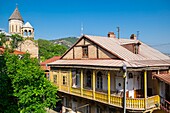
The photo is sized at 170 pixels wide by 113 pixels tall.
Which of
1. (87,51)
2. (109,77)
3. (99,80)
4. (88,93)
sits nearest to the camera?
(109,77)

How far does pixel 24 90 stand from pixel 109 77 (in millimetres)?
7648

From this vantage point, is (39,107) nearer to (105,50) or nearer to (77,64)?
(77,64)

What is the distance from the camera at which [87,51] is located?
2197 centimetres

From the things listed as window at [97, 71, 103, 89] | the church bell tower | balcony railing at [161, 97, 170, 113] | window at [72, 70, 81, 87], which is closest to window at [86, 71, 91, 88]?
window at [72, 70, 81, 87]

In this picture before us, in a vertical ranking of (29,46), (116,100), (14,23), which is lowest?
(116,100)

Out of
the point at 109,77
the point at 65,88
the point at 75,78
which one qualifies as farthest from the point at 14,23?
the point at 109,77

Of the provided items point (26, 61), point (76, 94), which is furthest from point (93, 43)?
point (26, 61)

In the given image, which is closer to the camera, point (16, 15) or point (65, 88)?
point (65, 88)

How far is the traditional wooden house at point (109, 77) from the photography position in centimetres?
1551

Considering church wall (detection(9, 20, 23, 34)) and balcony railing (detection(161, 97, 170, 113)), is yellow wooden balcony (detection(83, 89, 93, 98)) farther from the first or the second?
church wall (detection(9, 20, 23, 34))

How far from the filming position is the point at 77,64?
20.9 meters

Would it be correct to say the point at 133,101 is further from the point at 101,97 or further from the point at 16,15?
the point at 16,15

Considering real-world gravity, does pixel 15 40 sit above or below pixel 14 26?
below

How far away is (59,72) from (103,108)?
939 centimetres
